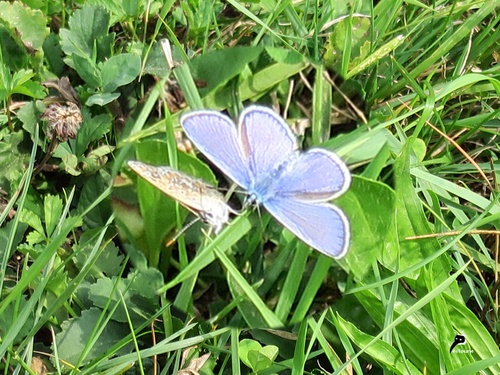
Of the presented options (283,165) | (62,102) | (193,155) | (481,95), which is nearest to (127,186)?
(193,155)

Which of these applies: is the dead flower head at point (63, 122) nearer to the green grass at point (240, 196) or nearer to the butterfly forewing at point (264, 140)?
the green grass at point (240, 196)

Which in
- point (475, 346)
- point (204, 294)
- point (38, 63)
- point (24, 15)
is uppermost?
point (24, 15)

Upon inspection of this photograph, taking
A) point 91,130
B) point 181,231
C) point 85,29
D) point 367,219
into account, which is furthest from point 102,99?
point 367,219

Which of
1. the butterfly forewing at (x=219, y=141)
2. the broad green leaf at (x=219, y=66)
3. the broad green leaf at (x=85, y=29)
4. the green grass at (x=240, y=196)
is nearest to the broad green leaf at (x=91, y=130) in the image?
the green grass at (x=240, y=196)

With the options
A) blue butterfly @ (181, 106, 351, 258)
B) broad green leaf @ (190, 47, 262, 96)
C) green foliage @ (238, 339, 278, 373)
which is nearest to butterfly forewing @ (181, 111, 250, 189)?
blue butterfly @ (181, 106, 351, 258)

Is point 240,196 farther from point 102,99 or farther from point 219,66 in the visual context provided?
point 102,99

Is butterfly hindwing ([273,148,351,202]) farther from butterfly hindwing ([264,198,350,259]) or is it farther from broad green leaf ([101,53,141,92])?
broad green leaf ([101,53,141,92])

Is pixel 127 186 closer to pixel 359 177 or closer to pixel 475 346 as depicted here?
pixel 359 177
